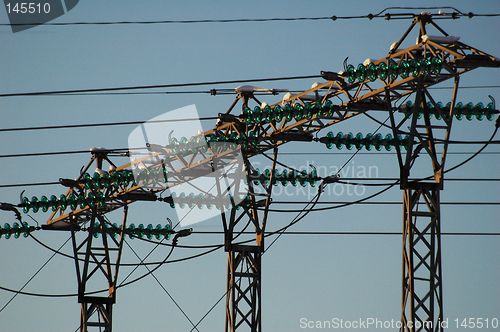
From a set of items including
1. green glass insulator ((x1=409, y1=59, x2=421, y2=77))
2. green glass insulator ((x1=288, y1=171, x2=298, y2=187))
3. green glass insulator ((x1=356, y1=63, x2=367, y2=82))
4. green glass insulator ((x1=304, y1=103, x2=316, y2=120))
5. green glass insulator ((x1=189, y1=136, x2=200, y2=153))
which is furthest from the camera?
green glass insulator ((x1=288, y1=171, x2=298, y2=187))

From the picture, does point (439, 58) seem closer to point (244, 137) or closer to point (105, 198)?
point (244, 137)

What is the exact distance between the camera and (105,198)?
24453mm

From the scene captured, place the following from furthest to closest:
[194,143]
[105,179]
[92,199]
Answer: [92,199], [105,179], [194,143]

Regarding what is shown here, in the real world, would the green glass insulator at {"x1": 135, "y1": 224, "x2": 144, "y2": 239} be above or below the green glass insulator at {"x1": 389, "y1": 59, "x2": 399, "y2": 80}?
below

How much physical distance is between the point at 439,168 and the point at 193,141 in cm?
672

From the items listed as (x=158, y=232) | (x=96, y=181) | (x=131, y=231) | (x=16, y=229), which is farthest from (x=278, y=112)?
(x=16, y=229)

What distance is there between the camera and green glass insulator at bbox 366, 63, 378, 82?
56.8 feet

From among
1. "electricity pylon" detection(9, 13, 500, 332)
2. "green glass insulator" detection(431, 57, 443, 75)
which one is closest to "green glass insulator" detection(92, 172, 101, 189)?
"electricity pylon" detection(9, 13, 500, 332)

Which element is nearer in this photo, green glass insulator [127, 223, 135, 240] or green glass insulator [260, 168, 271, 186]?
green glass insulator [260, 168, 271, 186]

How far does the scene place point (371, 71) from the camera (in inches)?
685

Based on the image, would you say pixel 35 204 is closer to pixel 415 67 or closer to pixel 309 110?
pixel 309 110

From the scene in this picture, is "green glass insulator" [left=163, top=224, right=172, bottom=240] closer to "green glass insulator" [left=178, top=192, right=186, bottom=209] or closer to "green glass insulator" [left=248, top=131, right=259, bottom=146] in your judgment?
"green glass insulator" [left=178, top=192, right=186, bottom=209]

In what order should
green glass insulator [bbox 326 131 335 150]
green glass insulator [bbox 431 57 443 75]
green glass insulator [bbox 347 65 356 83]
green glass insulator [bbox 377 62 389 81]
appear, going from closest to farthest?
green glass insulator [bbox 431 57 443 75]
green glass insulator [bbox 377 62 389 81]
green glass insulator [bbox 347 65 356 83]
green glass insulator [bbox 326 131 335 150]

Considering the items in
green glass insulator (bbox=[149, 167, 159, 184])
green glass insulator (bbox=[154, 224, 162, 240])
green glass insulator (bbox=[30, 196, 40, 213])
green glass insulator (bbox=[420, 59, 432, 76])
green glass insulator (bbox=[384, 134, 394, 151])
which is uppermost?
green glass insulator (bbox=[420, 59, 432, 76])
